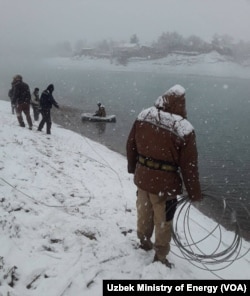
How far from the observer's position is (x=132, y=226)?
23.3 feet

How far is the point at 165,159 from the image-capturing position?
16.9 ft

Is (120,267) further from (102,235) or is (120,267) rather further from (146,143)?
(146,143)

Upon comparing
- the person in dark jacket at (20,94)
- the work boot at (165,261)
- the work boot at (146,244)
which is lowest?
the work boot at (165,261)

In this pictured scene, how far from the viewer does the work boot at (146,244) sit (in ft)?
19.2

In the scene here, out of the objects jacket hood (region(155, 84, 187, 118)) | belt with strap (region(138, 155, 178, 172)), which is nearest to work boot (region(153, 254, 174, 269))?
belt with strap (region(138, 155, 178, 172))

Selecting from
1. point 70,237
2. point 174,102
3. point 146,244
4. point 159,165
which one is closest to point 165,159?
point 159,165

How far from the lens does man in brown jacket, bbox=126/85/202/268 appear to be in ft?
16.6

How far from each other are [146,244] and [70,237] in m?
1.31
